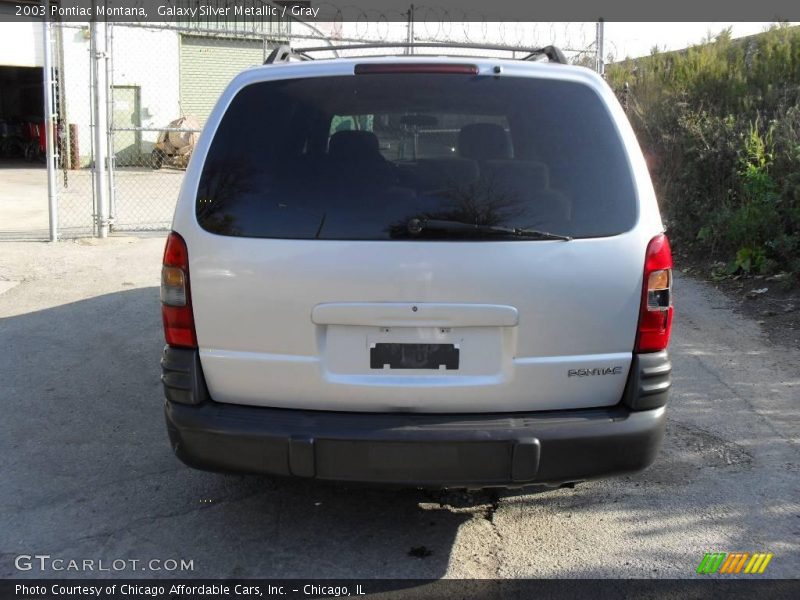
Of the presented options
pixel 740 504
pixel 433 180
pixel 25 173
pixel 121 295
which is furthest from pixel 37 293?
pixel 25 173

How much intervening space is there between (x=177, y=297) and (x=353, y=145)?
96 cm

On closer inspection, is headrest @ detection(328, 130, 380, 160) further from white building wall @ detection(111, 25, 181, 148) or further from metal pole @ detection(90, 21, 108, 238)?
white building wall @ detection(111, 25, 181, 148)

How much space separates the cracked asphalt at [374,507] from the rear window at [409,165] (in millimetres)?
1449

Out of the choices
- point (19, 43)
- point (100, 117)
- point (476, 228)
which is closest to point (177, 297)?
point (476, 228)

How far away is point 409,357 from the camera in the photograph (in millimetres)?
3086

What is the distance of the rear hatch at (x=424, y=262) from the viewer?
3.04 metres

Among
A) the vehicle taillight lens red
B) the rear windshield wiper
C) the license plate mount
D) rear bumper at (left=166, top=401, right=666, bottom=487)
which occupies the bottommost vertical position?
rear bumper at (left=166, top=401, right=666, bottom=487)

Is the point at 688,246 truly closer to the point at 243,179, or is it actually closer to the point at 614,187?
the point at 614,187

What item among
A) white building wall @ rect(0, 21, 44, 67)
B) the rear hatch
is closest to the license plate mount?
the rear hatch

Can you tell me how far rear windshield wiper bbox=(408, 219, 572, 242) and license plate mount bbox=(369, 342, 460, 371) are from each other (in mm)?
458

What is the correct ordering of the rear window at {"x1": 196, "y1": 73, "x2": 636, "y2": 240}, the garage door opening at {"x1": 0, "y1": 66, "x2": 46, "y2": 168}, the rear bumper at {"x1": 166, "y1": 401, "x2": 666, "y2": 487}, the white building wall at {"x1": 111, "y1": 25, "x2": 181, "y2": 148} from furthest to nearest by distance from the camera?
the garage door opening at {"x1": 0, "y1": 66, "x2": 46, "y2": 168} < the white building wall at {"x1": 111, "y1": 25, "x2": 181, "y2": 148} < the rear window at {"x1": 196, "y1": 73, "x2": 636, "y2": 240} < the rear bumper at {"x1": 166, "y1": 401, "x2": 666, "y2": 487}

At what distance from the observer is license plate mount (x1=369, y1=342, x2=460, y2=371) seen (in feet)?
10.1

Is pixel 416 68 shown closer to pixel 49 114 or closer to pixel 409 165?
pixel 409 165

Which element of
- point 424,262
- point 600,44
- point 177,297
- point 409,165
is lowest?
point 177,297
